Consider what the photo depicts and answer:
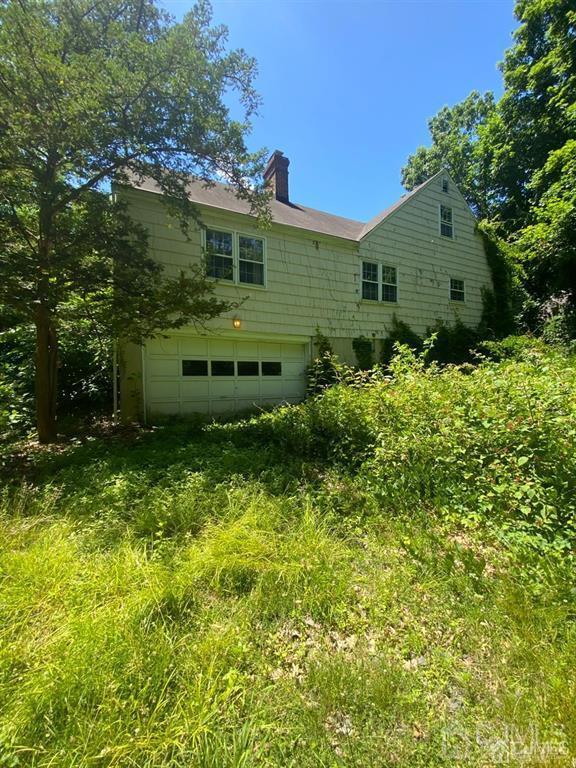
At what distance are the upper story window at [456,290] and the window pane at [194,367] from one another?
10.9 m

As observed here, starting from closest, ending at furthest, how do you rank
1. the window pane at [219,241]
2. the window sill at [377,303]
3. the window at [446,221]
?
the window pane at [219,241] → the window sill at [377,303] → the window at [446,221]

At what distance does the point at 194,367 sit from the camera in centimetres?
888

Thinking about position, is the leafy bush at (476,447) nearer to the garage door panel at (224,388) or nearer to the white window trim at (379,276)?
the garage door panel at (224,388)

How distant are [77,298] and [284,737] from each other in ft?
25.5

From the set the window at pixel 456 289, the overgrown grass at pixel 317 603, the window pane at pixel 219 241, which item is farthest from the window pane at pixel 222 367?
the window at pixel 456 289

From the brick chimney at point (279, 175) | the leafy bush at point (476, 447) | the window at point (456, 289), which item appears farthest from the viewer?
the window at point (456, 289)

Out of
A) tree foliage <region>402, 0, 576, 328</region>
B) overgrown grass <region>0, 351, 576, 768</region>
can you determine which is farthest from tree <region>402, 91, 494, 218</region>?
overgrown grass <region>0, 351, 576, 768</region>

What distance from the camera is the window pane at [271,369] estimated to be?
1020 cm

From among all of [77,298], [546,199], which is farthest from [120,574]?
[546,199]

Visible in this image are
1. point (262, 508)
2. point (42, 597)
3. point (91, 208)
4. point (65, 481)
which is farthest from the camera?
point (91, 208)

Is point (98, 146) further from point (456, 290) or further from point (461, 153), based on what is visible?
point (461, 153)

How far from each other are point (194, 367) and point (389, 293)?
787cm

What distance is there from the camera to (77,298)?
23.0ft

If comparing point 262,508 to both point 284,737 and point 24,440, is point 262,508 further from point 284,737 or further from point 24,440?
point 24,440
